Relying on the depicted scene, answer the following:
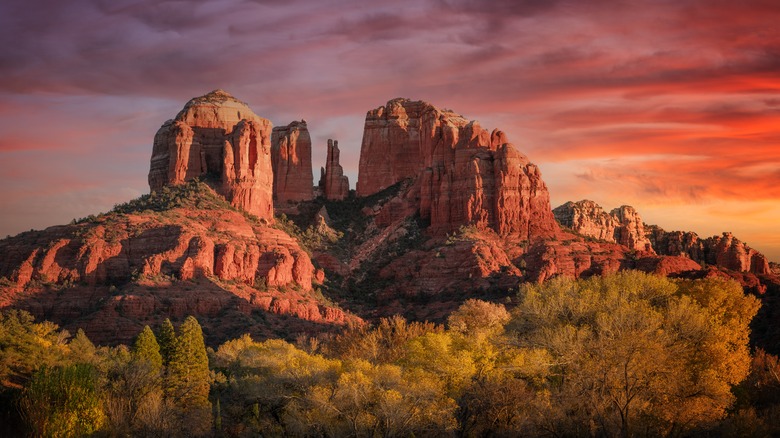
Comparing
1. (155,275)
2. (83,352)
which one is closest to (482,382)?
(83,352)

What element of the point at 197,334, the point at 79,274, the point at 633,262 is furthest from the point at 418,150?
the point at 197,334

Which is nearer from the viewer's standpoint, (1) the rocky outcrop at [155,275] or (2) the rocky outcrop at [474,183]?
(1) the rocky outcrop at [155,275]

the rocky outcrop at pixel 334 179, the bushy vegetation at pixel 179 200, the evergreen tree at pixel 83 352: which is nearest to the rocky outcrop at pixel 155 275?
the bushy vegetation at pixel 179 200

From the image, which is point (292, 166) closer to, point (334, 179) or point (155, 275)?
point (334, 179)

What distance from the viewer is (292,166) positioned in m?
179

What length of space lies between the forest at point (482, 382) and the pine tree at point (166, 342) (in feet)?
2.36

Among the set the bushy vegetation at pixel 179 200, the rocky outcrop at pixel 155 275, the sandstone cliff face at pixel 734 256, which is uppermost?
the bushy vegetation at pixel 179 200

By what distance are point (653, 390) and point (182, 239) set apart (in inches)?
2989

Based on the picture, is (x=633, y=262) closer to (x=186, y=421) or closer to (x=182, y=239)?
(x=182, y=239)

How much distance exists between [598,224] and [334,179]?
4704cm

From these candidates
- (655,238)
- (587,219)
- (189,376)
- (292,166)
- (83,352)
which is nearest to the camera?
(189,376)

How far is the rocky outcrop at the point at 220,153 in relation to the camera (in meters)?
153

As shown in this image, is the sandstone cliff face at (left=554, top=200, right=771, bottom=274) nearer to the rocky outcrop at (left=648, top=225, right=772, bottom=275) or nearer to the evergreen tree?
the rocky outcrop at (left=648, top=225, right=772, bottom=275)

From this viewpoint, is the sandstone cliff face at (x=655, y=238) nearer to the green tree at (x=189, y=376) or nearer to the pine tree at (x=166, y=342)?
the pine tree at (x=166, y=342)
